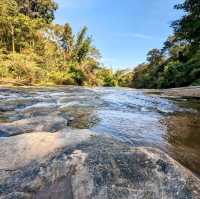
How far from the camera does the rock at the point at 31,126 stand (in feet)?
9.77

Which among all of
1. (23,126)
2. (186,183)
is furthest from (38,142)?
(186,183)

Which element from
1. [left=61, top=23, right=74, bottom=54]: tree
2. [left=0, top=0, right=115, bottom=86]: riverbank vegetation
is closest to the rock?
[left=0, top=0, right=115, bottom=86]: riverbank vegetation

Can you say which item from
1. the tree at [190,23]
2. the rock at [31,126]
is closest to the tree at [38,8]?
the tree at [190,23]

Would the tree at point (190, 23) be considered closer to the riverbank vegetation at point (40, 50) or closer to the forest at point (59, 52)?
A: the forest at point (59, 52)

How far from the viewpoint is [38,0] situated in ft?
108

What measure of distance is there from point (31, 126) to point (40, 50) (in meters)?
24.7

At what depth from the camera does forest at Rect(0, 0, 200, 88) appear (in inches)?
498

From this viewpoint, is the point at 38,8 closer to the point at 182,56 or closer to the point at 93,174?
the point at 182,56

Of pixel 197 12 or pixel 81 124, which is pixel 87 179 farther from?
pixel 197 12

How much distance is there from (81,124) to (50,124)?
67 cm

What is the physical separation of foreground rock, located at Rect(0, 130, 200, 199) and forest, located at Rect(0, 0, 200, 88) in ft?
30.9

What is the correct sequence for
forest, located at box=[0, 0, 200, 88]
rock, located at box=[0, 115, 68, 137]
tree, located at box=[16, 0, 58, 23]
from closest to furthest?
rock, located at box=[0, 115, 68, 137] → forest, located at box=[0, 0, 200, 88] → tree, located at box=[16, 0, 58, 23]

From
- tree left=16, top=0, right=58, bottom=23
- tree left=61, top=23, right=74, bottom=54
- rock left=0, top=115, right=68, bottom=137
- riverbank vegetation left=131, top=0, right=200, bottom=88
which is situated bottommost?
rock left=0, top=115, right=68, bottom=137

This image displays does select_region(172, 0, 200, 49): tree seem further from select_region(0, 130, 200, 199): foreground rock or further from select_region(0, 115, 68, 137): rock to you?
select_region(0, 130, 200, 199): foreground rock
